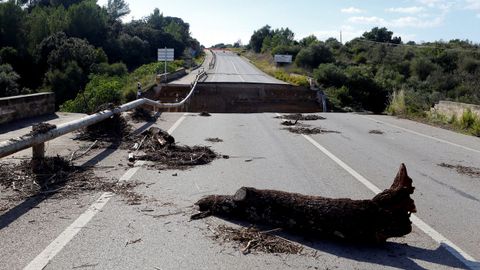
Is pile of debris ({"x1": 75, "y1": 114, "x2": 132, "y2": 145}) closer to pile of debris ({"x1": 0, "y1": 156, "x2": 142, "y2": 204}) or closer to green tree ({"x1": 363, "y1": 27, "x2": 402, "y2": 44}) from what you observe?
pile of debris ({"x1": 0, "y1": 156, "x2": 142, "y2": 204})

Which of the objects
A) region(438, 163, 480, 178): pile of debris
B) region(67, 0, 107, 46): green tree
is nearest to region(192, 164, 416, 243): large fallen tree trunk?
region(438, 163, 480, 178): pile of debris

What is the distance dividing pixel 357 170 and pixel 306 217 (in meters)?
4.17

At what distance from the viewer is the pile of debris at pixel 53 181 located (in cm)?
710

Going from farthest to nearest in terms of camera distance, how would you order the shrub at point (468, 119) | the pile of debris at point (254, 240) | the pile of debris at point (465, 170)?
the shrub at point (468, 119), the pile of debris at point (465, 170), the pile of debris at point (254, 240)

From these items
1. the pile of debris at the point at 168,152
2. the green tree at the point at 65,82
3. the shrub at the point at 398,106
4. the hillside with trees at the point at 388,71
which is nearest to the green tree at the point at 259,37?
the hillside with trees at the point at 388,71

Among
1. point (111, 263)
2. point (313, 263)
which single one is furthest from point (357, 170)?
point (111, 263)

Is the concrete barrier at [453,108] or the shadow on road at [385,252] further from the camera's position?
the concrete barrier at [453,108]

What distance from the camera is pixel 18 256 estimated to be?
4793 mm

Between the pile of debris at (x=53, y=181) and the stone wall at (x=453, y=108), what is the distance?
549 inches

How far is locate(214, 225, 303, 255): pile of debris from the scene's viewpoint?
5168mm

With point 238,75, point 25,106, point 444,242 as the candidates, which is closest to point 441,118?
point 25,106

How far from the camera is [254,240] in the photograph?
5363 mm

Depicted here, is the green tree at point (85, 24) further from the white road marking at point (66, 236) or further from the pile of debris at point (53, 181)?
the white road marking at point (66, 236)

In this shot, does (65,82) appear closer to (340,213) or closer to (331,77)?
(331,77)
